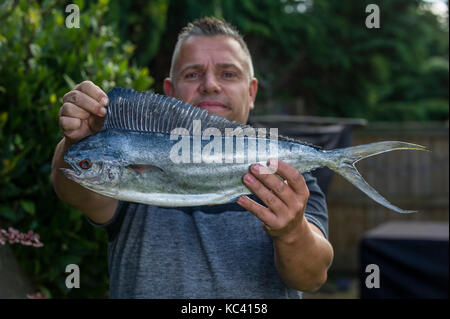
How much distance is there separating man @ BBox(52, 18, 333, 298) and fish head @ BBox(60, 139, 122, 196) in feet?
1.81

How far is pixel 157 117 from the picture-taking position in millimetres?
1999

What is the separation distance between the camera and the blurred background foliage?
334cm

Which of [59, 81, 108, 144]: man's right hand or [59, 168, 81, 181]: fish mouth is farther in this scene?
[59, 81, 108, 144]: man's right hand

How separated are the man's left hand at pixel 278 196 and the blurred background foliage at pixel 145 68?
64.9 inches

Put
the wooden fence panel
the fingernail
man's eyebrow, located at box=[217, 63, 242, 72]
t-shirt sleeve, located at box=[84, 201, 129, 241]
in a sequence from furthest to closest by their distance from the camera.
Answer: the wooden fence panel, t-shirt sleeve, located at box=[84, 201, 129, 241], man's eyebrow, located at box=[217, 63, 242, 72], the fingernail

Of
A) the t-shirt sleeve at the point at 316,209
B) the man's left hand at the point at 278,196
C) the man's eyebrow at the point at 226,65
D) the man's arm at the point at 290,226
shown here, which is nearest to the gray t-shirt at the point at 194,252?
the t-shirt sleeve at the point at 316,209

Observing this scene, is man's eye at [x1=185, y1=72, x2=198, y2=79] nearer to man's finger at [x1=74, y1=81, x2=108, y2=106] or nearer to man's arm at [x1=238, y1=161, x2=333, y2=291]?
man's finger at [x1=74, y1=81, x2=108, y2=106]

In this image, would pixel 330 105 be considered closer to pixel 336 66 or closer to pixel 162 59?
pixel 336 66

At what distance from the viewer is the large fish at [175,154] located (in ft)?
6.28

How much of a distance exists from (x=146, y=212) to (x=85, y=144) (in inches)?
41.9


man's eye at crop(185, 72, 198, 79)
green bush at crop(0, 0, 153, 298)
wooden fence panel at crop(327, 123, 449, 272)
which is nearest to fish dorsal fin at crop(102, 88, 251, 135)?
man's eye at crop(185, 72, 198, 79)

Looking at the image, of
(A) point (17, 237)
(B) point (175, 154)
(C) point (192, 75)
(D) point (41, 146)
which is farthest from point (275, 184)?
(D) point (41, 146)

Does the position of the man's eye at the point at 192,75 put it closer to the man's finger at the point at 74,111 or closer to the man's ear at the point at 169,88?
the man's ear at the point at 169,88

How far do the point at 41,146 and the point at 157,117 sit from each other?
1721 millimetres
